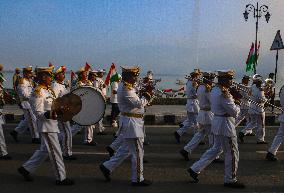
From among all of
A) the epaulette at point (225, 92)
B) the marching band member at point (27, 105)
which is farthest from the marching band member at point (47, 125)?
the marching band member at point (27, 105)

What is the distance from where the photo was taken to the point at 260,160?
9.88 metres

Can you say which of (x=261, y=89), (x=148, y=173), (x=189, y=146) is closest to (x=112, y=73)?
(x=261, y=89)

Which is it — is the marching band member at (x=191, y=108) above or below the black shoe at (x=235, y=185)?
above

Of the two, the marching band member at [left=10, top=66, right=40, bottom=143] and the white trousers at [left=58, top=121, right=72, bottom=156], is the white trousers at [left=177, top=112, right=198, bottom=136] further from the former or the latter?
the marching band member at [left=10, top=66, right=40, bottom=143]

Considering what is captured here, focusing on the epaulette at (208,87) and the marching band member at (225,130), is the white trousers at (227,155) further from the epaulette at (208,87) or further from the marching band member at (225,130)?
the epaulette at (208,87)

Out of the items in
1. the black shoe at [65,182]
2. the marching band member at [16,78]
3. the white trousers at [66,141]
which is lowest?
the black shoe at [65,182]

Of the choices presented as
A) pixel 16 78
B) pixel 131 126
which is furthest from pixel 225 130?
pixel 16 78

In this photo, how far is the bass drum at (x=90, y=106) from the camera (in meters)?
9.34

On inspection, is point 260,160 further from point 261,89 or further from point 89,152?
point 89,152

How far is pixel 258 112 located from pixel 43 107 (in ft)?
21.5

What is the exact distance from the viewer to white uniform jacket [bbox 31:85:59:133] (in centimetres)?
750

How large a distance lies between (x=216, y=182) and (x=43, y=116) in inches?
122

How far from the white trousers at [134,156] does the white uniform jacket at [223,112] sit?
1314 mm

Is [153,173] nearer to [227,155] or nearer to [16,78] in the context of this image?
[227,155]
